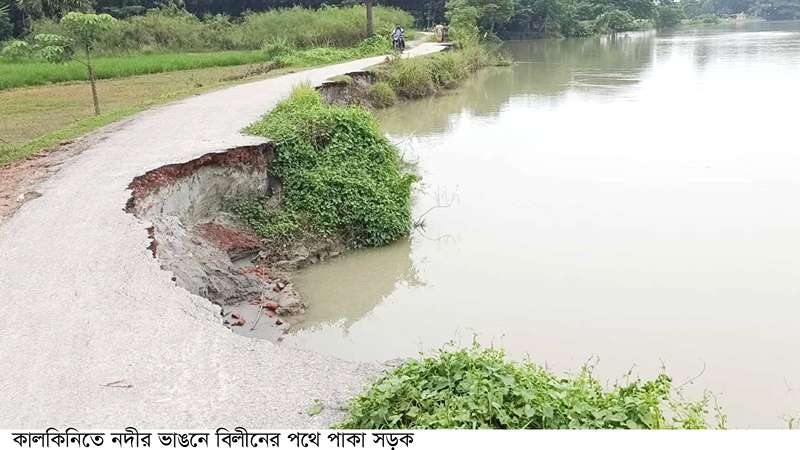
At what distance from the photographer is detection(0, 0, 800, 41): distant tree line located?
29328 millimetres

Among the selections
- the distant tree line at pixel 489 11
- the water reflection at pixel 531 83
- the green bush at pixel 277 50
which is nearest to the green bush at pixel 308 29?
the green bush at pixel 277 50

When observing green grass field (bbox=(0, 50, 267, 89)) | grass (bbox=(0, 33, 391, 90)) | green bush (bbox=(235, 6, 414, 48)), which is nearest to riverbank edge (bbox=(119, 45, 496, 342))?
grass (bbox=(0, 33, 391, 90))

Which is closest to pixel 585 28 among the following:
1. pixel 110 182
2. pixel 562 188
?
pixel 562 188

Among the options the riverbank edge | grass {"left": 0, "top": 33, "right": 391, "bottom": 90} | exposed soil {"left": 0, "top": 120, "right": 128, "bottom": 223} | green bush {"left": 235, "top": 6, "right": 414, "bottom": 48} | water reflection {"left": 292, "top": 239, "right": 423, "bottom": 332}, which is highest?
green bush {"left": 235, "top": 6, "right": 414, "bottom": 48}

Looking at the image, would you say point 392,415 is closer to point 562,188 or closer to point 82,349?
point 82,349

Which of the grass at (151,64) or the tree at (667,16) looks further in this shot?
the tree at (667,16)

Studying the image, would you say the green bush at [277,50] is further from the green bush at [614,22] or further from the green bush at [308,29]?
the green bush at [614,22]

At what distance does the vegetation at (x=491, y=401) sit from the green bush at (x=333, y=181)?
4.44 metres

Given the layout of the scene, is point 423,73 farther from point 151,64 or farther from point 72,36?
point 72,36

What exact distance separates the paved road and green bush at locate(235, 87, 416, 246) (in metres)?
1.99

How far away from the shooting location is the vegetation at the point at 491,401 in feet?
10.0

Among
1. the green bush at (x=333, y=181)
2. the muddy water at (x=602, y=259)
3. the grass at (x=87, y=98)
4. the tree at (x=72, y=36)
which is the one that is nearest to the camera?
the muddy water at (x=602, y=259)

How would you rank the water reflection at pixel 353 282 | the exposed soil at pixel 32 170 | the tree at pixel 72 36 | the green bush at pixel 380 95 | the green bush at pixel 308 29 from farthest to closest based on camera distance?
1. the green bush at pixel 308 29
2. the green bush at pixel 380 95
3. the tree at pixel 72 36
4. the exposed soil at pixel 32 170
5. the water reflection at pixel 353 282

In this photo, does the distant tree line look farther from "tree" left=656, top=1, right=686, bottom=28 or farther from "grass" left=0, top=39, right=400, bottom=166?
"grass" left=0, top=39, right=400, bottom=166
